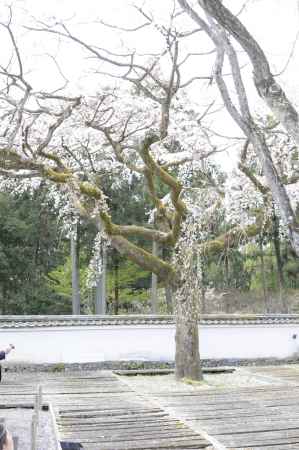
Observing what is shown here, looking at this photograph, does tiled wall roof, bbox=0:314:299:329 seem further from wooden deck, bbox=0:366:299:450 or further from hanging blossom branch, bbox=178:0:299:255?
hanging blossom branch, bbox=178:0:299:255

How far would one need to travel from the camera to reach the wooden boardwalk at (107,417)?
6.06 metres

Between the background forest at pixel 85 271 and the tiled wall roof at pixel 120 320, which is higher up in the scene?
the background forest at pixel 85 271

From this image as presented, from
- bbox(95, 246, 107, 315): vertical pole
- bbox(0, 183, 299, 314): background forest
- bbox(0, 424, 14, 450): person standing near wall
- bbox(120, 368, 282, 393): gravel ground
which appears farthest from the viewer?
bbox(0, 183, 299, 314): background forest

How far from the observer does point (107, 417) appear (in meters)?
7.31

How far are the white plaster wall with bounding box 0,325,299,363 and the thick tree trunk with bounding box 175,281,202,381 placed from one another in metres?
3.10

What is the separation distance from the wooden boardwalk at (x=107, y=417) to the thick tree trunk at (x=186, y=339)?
3.65ft

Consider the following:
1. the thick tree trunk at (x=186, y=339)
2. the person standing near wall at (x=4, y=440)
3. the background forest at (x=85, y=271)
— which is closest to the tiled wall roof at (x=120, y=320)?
the background forest at (x=85, y=271)

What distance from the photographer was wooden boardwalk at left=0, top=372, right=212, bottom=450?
19.9ft

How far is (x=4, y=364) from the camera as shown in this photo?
41.5ft

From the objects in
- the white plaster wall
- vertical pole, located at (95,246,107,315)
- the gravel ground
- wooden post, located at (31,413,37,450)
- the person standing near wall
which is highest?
vertical pole, located at (95,246,107,315)

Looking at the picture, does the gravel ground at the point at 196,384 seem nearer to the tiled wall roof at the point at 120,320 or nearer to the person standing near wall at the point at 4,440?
the tiled wall roof at the point at 120,320

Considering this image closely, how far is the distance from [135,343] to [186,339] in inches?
133

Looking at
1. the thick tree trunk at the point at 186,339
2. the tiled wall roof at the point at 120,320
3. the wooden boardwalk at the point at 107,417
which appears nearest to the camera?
the wooden boardwalk at the point at 107,417

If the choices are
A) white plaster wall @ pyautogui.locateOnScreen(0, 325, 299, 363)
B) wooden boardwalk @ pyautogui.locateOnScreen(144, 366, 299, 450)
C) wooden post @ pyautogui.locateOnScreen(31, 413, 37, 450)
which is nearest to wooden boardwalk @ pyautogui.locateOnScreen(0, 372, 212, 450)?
wooden boardwalk @ pyautogui.locateOnScreen(144, 366, 299, 450)
